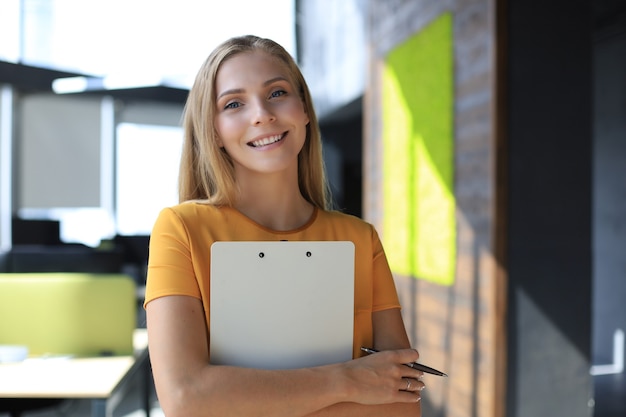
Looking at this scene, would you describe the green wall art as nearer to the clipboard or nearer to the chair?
the chair

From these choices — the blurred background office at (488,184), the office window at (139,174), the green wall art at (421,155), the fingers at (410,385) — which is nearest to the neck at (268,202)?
the blurred background office at (488,184)

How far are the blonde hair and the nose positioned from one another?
3.7 inches

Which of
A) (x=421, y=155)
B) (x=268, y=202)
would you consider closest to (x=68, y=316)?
(x=268, y=202)

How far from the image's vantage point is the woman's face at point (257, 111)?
1.15 metres

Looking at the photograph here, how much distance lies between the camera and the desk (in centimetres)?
214

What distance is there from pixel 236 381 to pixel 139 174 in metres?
9.01

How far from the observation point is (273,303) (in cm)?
104

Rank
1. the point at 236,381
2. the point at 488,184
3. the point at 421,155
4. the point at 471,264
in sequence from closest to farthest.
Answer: the point at 236,381 → the point at 488,184 → the point at 471,264 → the point at 421,155

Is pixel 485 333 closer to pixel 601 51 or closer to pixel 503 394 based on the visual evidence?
pixel 503 394

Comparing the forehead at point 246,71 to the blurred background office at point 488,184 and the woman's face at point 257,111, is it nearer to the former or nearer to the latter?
the woman's face at point 257,111

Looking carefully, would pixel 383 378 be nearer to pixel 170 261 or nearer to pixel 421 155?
pixel 170 261

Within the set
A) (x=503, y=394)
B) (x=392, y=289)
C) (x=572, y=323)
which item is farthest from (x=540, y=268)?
(x=392, y=289)

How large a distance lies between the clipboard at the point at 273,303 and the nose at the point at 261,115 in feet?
0.80

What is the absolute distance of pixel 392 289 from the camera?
1257mm
